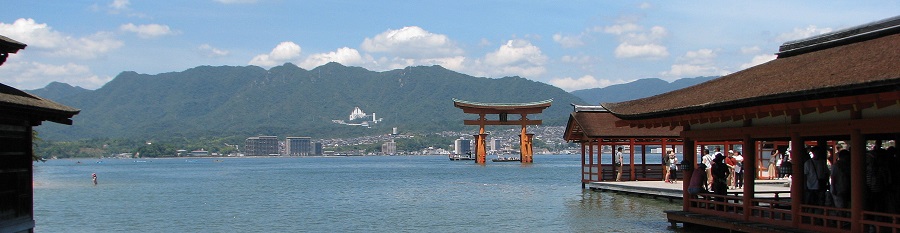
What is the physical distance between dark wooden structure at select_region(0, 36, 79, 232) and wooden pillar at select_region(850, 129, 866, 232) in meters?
11.8

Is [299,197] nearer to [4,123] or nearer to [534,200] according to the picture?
[534,200]

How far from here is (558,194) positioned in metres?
35.1

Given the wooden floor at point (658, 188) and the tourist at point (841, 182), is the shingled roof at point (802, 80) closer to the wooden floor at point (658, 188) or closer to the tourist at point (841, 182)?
the tourist at point (841, 182)

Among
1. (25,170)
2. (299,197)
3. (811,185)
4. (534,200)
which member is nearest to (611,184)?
(534,200)

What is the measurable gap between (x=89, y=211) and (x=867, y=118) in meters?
26.0

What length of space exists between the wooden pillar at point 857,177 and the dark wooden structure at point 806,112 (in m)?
0.01

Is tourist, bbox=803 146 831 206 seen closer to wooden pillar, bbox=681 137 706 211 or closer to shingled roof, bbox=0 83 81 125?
wooden pillar, bbox=681 137 706 211

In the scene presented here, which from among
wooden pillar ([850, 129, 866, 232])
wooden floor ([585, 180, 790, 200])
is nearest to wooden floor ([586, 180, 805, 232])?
wooden floor ([585, 180, 790, 200])

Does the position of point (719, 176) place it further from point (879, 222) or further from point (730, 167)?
point (730, 167)

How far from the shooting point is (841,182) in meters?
13.4

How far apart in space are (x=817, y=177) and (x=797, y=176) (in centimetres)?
30

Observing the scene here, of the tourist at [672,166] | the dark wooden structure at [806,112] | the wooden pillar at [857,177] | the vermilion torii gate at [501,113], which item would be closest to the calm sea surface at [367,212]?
the tourist at [672,166]

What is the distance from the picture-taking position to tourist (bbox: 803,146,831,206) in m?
14.1

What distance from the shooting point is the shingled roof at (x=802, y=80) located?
11.5m
